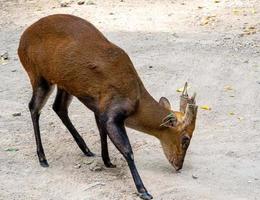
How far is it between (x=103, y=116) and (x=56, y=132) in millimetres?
1465

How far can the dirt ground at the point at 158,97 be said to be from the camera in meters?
5.72

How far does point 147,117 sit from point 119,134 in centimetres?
35

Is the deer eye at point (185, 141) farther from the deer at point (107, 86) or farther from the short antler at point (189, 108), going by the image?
the short antler at point (189, 108)

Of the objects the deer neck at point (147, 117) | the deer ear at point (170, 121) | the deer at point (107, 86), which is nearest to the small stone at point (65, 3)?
the deer at point (107, 86)

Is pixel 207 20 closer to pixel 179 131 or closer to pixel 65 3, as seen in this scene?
Result: pixel 65 3

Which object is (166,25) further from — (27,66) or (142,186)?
(142,186)

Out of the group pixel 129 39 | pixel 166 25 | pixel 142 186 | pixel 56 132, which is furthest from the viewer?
pixel 166 25

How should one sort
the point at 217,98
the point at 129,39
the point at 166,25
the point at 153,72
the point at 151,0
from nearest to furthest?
the point at 217,98 < the point at 153,72 < the point at 129,39 < the point at 166,25 < the point at 151,0

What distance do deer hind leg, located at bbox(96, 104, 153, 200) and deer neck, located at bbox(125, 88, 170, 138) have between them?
0.18 meters

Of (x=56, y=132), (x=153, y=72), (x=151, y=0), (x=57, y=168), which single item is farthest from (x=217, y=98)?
(x=151, y=0)

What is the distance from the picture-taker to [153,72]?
8.62 meters

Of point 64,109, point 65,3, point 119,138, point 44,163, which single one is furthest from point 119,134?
point 65,3

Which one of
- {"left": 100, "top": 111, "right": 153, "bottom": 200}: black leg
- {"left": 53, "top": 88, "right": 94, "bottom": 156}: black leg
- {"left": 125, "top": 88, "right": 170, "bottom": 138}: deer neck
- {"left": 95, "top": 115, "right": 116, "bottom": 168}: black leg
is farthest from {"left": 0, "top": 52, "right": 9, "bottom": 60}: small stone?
{"left": 100, "top": 111, "right": 153, "bottom": 200}: black leg

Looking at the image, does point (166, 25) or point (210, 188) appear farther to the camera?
point (166, 25)
